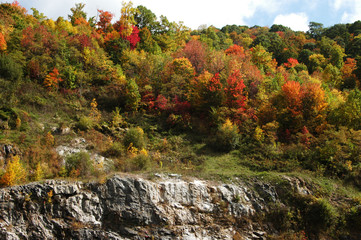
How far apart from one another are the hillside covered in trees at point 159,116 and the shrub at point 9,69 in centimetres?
8

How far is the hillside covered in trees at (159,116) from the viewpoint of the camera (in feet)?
50.4

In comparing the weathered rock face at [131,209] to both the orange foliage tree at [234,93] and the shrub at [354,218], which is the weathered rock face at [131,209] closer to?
the shrub at [354,218]

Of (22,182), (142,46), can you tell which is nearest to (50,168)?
(22,182)

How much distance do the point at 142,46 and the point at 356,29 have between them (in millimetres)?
56039

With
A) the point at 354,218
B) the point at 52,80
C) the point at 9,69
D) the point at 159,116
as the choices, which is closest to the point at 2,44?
the point at 9,69

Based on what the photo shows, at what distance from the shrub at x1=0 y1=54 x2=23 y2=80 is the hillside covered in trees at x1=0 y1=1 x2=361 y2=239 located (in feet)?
0.27

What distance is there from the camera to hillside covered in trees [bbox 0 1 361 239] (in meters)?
15.4

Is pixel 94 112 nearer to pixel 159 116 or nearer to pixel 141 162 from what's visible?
pixel 159 116

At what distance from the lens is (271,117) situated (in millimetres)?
21781

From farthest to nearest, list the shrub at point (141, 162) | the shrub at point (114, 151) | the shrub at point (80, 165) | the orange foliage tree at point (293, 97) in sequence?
the orange foliage tree at point (293, 97) → the shrub at point (114, 151) → the shrub at point (141, 162) → the shrub at point (80, 165)

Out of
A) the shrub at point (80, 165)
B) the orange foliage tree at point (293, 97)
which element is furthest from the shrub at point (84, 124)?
the orange foliage tree at point (293, 97)

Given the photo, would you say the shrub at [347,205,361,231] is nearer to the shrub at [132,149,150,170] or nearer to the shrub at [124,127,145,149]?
the shrub at [132,149,150,170]

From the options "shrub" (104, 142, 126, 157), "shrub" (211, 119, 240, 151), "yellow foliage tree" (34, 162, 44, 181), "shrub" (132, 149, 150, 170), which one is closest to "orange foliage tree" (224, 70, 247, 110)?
"shrub" (211, 119, 240, 151)

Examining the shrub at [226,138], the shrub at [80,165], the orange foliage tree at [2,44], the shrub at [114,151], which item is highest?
the orange foliage tree at [2,44]
